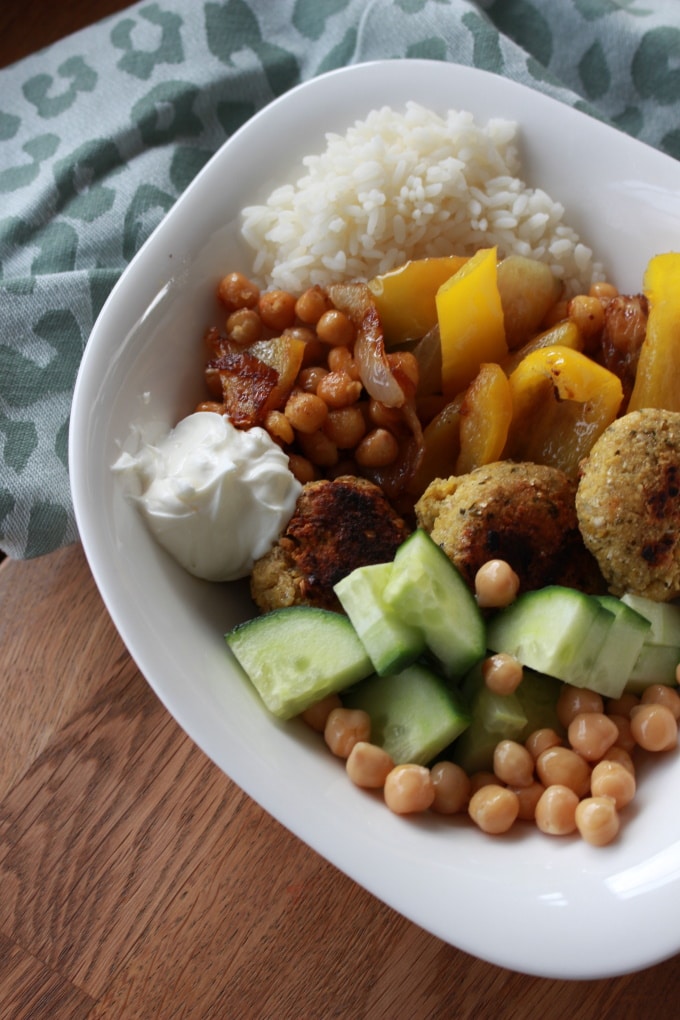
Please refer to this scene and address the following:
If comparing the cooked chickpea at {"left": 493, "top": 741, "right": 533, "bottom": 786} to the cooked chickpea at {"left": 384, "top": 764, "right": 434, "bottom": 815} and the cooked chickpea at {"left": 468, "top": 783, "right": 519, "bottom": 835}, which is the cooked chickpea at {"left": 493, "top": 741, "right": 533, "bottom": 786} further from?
the cooked chickpea at {"left": 384, "top": 764, "right": 434, "bottom": 815}

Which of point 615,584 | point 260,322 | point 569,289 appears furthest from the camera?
point 569,289

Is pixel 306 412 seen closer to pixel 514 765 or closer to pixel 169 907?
pixel 514 765

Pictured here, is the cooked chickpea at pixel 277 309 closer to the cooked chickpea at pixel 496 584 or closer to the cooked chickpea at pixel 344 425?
the cooked chickpea at pixel 344 425

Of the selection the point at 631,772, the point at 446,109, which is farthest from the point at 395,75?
the point at 631,772

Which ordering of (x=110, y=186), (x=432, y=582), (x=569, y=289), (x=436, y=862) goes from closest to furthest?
(x=436, y=862)
(x=432, y=582)
(x=569, y=289)
(x=110, y=186)

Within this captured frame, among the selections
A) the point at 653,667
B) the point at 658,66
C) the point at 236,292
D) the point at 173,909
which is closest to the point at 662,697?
the point at 653,667

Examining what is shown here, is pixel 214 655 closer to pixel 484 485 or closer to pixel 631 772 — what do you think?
pixel 484 485

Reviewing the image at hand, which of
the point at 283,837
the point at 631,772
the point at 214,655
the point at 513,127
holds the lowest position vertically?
the point at 283,837
